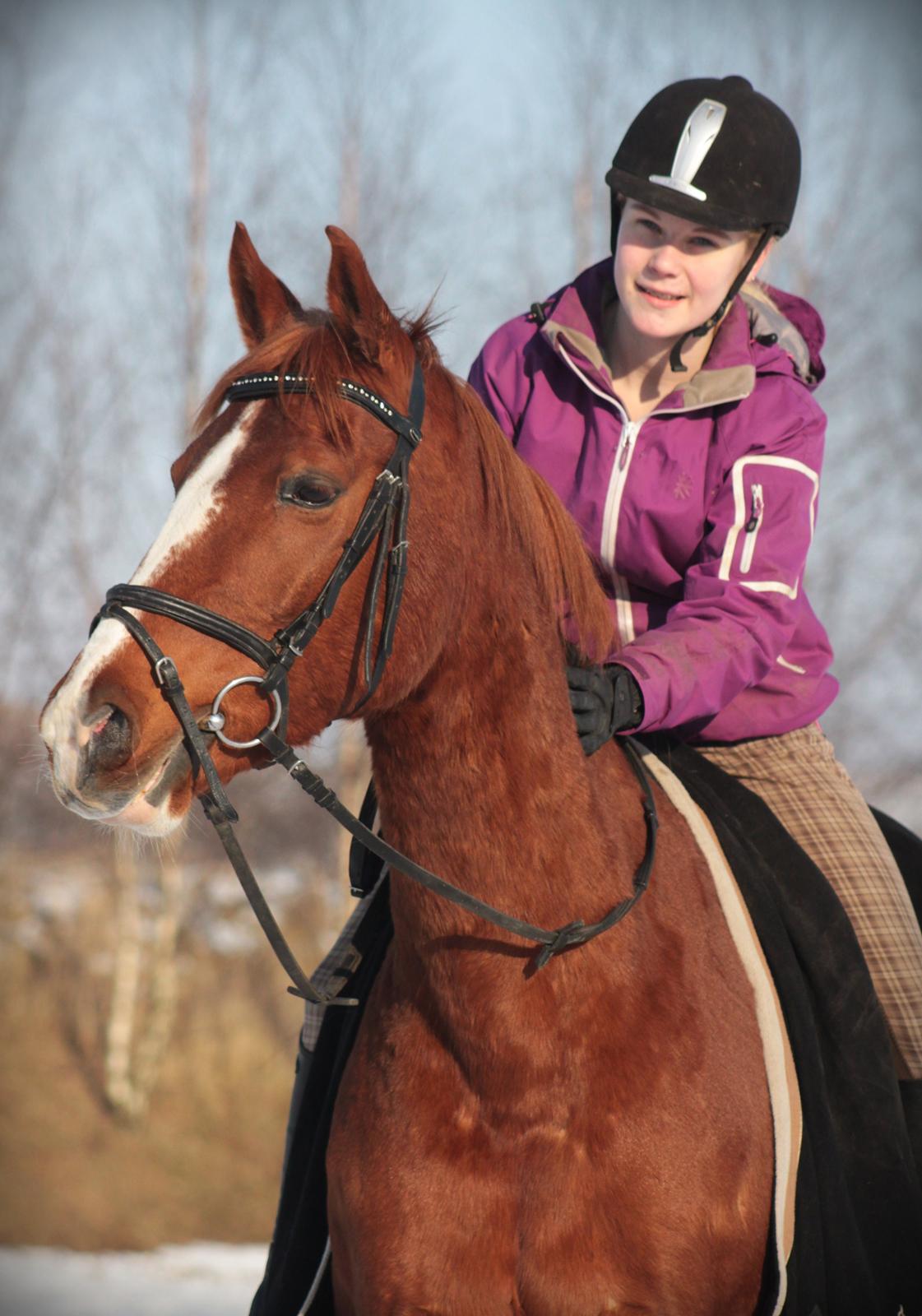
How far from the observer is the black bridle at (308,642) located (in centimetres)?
200

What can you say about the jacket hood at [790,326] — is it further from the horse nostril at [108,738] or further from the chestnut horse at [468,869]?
the horse nostril at [108,738]

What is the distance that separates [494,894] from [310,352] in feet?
3.46

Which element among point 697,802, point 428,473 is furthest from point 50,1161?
point 428,473

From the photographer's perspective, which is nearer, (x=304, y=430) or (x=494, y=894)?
(x=304, y=430)

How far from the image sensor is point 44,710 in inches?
76.7

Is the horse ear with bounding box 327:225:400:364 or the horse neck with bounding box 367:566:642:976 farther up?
the horse ear with bounding box 327:225:400:364

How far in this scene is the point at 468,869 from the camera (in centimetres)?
230

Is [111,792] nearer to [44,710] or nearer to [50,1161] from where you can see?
[44,710]

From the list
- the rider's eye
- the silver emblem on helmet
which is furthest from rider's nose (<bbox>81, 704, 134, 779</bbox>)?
the silver emblem on helmet

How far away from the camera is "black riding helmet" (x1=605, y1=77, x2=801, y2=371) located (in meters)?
3.00

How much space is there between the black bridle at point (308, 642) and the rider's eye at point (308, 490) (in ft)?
0.22

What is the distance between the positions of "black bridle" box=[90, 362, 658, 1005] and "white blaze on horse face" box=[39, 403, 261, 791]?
4 cm

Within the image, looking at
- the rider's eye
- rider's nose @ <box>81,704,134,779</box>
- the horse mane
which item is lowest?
rider's nose @ <box>81,704,134,779</box>

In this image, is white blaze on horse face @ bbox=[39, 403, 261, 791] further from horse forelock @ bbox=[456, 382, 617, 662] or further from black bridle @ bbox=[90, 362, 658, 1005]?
horse forelock @ bbox=[456, 382, 617, 662]
